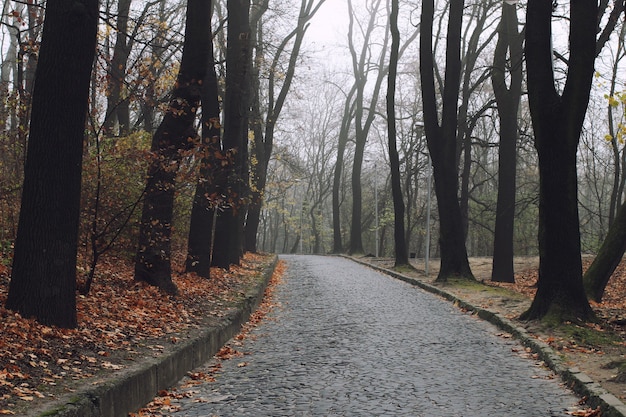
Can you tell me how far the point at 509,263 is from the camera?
21.8m

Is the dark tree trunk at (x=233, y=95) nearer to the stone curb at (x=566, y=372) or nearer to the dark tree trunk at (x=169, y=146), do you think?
the dark tree trunk at (x=169, y=146)

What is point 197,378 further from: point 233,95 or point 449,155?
point 449,155

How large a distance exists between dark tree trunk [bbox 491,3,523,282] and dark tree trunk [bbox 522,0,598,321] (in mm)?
9790

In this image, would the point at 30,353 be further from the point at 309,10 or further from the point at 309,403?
the point at 309,10

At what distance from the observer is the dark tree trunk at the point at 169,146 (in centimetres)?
1113

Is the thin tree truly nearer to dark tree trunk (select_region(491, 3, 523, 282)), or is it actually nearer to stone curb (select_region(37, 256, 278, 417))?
dark tree trunk (select_region(491, 3, 523, 282))

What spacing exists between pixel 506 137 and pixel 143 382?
16806 mm

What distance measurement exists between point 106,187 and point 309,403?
26.9 feet

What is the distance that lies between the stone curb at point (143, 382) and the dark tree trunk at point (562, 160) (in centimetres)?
516

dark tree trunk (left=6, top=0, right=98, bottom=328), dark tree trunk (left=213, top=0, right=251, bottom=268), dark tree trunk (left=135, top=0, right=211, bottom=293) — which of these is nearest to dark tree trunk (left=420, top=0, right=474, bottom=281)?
dark tree trunk (left=213, top=0, right=251, bottom=268)

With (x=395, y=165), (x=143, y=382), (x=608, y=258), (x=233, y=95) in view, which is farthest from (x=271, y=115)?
(x=143, y=382)

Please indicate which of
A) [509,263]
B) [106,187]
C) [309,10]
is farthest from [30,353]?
[309,10]

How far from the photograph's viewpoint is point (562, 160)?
10742mm

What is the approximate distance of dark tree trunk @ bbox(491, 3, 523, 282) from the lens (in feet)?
68.4
